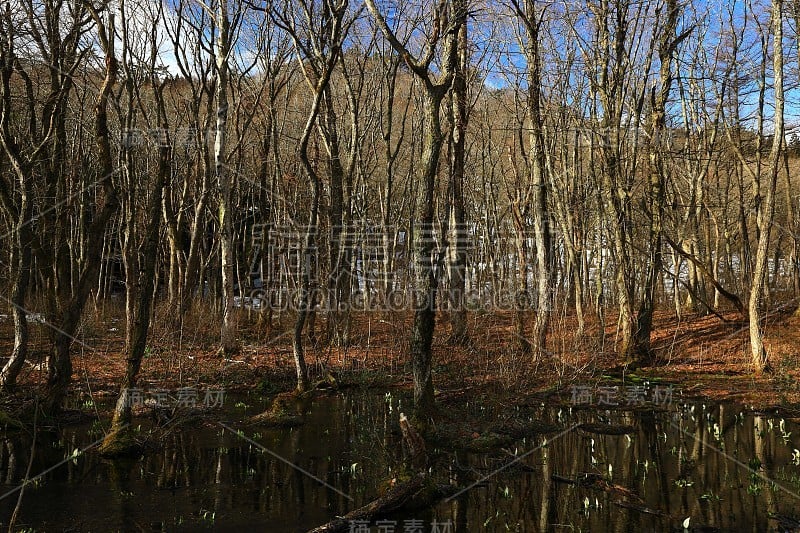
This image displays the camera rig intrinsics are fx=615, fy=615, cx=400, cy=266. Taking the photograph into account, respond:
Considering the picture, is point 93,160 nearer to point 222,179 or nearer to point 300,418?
point 222,179

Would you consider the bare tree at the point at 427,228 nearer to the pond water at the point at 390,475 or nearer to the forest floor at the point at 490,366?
the pond water at the point at 390,475

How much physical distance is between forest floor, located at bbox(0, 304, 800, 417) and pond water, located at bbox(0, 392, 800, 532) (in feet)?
4.94

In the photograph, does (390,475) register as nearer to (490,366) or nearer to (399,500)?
(399,500)

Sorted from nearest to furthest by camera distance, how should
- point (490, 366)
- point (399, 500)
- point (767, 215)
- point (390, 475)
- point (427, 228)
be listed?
point (399, 500), point (390, 475), point (427, 228), point (490, 366), point (767, 215)

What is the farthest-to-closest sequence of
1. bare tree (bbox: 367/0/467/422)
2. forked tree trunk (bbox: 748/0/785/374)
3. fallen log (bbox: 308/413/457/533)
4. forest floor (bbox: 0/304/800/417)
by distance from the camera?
forked tree trunk (bbox: 748/0/785/374) → forest floor (bbox: 0/304/800/417) → bare tree (bbox: 367/0/467/422) → fallen log (bbox: 308/413/457/533)

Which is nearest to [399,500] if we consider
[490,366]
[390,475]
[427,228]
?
[390,475]

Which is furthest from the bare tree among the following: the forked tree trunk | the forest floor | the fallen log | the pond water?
the forked tree trunk

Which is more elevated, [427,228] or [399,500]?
[427,228]

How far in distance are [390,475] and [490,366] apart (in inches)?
206

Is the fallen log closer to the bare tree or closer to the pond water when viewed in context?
the pond water

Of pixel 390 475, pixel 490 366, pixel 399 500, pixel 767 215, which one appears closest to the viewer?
pixel 399 500

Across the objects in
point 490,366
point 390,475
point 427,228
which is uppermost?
point 427,228

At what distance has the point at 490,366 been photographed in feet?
37.6

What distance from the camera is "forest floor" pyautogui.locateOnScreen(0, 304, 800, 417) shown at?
1095 centimetres
